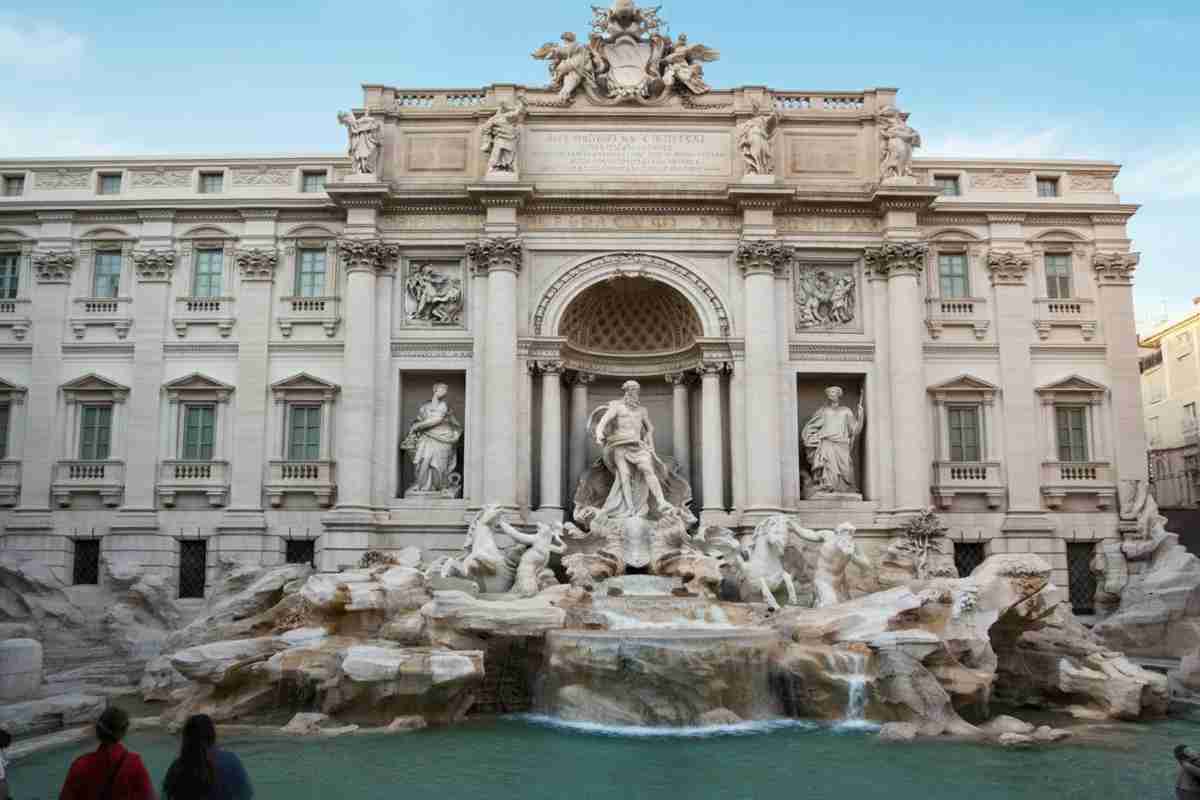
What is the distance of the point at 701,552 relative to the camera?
20781 millimetres

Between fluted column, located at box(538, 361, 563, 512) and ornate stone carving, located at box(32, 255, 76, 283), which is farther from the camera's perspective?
ornate stone carving, located at box(32, 255, 76, 283)

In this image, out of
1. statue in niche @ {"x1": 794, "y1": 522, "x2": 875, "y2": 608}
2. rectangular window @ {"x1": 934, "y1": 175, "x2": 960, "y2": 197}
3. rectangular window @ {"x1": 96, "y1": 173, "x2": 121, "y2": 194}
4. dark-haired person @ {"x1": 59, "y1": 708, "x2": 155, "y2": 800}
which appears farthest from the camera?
rectangular window @ {"x1": 934, "y1": 175, "x2": 960, "y2": 197}

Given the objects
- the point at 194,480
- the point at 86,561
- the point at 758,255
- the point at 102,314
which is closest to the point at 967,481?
the point at 758,255

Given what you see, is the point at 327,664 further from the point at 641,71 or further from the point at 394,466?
the point at 641,71

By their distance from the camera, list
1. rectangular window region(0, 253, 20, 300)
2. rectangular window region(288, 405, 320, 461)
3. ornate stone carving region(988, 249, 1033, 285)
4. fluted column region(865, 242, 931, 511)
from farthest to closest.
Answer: rectangular window region(0, 253, 20, 300) < ornate stone carving region(988, 249, 1033, 285) < rectangular window region(288, 405, 320, 461) < fluted column region(865, 242, 931, 511)

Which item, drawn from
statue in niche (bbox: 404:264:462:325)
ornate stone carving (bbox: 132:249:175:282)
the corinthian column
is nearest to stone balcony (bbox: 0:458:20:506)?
ornate stone carving (bbox: 132:249:175:282)

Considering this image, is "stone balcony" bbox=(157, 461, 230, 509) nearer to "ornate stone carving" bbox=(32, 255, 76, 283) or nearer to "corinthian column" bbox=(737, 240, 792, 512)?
"ornate stone carving" bbox=(32, 255, 76, 283)

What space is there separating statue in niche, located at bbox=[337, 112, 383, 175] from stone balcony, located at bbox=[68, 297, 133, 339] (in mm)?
7075

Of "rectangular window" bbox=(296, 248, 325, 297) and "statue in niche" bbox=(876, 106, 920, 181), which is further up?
"statue in niche" bbox=(876, 106, 920, 181)

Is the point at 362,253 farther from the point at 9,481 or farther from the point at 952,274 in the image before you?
the point at 952,274

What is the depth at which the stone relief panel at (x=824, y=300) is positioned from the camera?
24.2 meters

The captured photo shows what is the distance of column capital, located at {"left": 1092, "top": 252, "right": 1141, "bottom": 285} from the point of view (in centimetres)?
2481

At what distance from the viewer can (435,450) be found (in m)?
23.4

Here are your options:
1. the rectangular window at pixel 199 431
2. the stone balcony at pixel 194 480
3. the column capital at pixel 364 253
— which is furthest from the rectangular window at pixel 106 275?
the column capital at pixel 364 253
